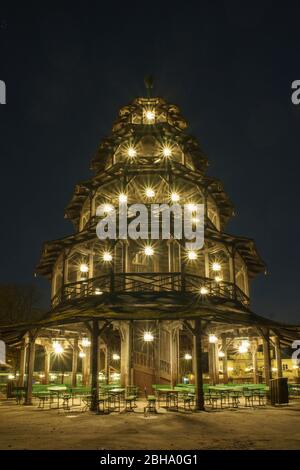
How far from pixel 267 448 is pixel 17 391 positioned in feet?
47.4

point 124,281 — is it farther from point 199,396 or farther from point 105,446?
point 105,446

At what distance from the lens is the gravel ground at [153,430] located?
32.1ft

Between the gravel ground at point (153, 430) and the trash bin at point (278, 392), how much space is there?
→ 2.21 metres

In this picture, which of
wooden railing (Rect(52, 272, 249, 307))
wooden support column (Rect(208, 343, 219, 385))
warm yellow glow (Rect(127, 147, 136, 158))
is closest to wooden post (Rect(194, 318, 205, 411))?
wooden railing (Rect(52, 272, 249, 307))

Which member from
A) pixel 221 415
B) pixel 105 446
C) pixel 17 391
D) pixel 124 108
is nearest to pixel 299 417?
pixel 221 415

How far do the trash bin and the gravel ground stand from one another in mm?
2215

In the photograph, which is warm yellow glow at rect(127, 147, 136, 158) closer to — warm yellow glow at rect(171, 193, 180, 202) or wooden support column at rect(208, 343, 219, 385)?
warm yellow glow at rect(171, 193, 180, 202)

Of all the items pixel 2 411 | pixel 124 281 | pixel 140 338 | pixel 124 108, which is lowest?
pixel 2 411

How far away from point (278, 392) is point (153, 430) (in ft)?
29.3

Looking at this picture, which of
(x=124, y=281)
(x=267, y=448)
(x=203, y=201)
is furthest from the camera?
(x=203, y=201)

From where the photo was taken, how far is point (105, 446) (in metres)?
9.58

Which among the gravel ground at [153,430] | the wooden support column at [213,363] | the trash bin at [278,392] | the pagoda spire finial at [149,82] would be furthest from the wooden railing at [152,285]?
the pagoda spire finial at [149,82]

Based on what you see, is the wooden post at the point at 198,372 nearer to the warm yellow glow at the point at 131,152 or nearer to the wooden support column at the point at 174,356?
the wooden support column at the point at 174,356
